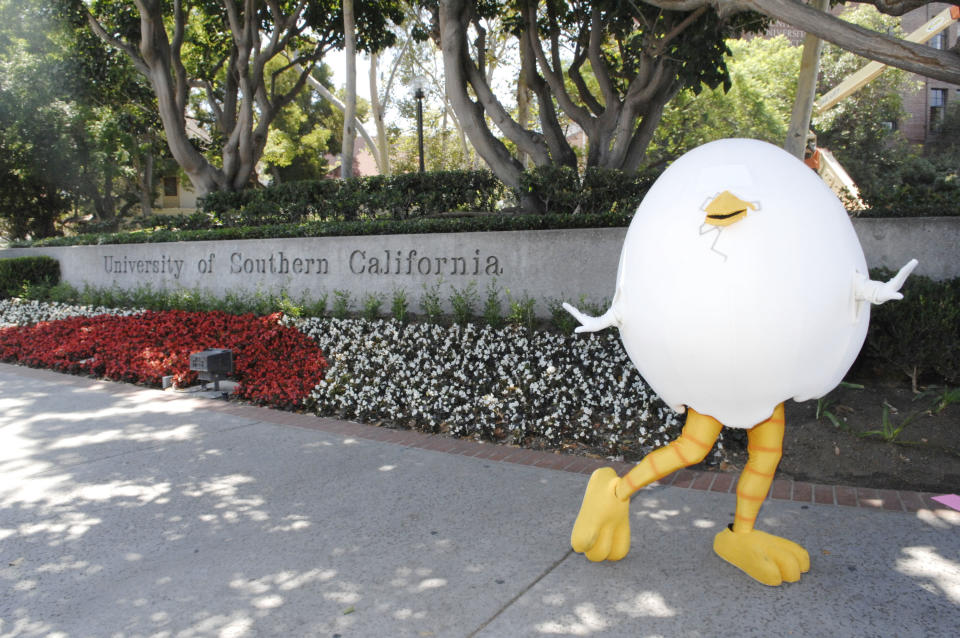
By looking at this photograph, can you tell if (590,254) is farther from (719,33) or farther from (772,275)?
(772,275)

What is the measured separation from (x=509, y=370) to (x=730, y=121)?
22.3 m

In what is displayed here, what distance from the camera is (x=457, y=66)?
1007 cm

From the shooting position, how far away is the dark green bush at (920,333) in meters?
5.19

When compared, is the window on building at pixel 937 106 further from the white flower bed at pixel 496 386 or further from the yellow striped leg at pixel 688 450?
the yellow striped leg at pixel 688 450

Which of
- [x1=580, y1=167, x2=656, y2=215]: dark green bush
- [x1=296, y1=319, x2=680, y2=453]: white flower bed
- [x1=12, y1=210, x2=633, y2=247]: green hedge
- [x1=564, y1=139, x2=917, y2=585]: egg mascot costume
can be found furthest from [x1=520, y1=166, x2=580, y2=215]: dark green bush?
[x1=564, y1=139, x2=917, y2=585]: egg mascot costume

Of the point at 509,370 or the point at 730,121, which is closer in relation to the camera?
the point at 509,370

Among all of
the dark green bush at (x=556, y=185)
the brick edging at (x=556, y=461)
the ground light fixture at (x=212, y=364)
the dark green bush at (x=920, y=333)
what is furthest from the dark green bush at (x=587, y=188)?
the ground light fixture at (x=212, y=364)

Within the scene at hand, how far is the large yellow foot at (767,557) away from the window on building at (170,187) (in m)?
44.5

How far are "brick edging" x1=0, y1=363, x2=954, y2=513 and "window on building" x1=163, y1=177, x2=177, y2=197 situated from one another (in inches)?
1508

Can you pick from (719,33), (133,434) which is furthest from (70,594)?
(719,33)

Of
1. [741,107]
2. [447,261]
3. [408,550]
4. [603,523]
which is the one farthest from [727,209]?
[741,107]

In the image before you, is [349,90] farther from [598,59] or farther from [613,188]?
[613,188]

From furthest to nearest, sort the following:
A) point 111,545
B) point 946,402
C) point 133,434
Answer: point 133,434
point 946,402
point 111,545

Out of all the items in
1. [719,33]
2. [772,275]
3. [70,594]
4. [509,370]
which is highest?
[719,33]
